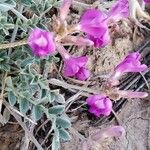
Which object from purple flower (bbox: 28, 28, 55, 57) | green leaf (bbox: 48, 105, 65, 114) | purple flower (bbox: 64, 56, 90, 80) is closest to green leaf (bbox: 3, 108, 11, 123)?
green leaf (bbox: 48, 105, 65, 114)

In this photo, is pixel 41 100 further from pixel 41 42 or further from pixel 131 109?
pixel 131 109

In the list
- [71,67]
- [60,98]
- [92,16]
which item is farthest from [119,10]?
[60,98]

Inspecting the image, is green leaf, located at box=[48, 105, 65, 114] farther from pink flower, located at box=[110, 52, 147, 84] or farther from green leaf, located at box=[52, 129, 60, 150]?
pink flower, located at box=[110, 52, 147, 84]

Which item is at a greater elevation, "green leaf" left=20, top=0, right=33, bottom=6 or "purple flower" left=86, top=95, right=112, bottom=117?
"green leaf" left=20, top=0, right=33, bottom=6

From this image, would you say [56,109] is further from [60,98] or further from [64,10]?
[64,10]

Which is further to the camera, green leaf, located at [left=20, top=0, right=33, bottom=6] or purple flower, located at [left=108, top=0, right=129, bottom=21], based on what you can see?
green leaf, located at [left=20, top=0, right=33, bottom=6]

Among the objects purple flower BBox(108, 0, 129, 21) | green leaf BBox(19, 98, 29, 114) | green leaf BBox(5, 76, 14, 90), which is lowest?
green leaf BBox(19, 98, 29, 114)

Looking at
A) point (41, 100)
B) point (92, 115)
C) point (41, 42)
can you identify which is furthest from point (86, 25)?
point (92, 115)
